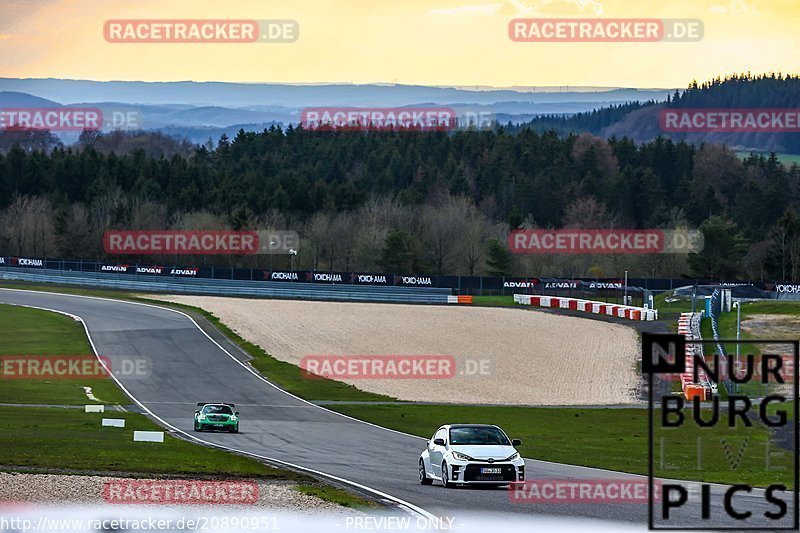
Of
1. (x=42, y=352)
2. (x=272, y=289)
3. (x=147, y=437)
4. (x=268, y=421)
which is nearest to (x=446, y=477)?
(x=147, y=437)

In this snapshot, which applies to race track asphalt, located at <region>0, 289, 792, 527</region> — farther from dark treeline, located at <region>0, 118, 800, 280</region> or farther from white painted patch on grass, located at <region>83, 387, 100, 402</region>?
dark treeline, located at <region>0, 118, 800, 280</region>

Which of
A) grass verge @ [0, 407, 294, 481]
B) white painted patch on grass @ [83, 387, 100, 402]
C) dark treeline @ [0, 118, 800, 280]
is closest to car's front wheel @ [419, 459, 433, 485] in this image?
grass verge @ [0, 407, 294, 481]

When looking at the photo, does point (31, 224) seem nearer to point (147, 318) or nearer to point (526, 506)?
point (147, 318)

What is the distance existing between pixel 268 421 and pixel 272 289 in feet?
199

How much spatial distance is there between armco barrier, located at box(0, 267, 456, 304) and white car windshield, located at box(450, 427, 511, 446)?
78.1m

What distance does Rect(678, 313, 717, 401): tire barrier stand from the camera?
51375 mm

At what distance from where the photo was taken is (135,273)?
11462 cm

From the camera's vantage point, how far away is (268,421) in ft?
155

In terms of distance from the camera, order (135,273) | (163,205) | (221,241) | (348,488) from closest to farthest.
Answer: (348,488) → (135,273) → (221,241) → (163,205)

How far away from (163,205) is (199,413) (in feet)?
399

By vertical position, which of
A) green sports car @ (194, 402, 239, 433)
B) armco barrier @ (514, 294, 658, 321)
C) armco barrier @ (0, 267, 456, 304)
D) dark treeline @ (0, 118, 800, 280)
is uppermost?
dark treeline @ (0, 118, 800, 280)

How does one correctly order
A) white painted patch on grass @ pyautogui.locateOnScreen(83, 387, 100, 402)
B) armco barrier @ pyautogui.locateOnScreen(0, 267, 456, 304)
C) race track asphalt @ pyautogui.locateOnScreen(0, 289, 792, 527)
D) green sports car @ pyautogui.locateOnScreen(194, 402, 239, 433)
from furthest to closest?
armco barrier @ pyautogui.locateOnScreen(0, 267, 456, 304), white painted patch on grass @ pyautogui.locateOnScreen(83, 387, 100, 402), green sports car @ pyautogui.locateOnScreen(194, 402, 239, 433), race track asphalt @ pyautogui.locateOnScreen(0, 289, 792, 527)

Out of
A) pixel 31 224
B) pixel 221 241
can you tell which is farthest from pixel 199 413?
pixel 31 224

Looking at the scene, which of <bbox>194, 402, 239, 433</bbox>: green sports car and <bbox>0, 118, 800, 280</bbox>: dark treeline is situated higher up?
<bbox>0, 118, 800, 280</bbox>: dark treeline
